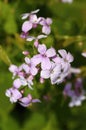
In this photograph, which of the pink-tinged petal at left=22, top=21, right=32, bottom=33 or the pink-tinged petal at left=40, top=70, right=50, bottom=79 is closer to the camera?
the pink-tinged petal at left=40, top=70, right=50, bottom=79

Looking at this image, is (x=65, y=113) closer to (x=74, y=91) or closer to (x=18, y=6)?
(x=74, y=91)

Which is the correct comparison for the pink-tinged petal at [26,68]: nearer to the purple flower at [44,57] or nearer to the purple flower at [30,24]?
the purple flower at [44,57]

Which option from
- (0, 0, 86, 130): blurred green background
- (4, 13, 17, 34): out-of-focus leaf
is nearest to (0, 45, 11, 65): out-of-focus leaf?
(0, 0, 86, 130): blurred green background

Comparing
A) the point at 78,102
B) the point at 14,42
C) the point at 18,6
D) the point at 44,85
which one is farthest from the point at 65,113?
the point at 18,6

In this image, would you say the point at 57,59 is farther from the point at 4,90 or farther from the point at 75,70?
the point at 75,70

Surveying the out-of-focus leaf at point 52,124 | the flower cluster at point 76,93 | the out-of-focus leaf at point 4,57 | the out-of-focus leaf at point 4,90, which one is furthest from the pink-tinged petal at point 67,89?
the out-of-focus leaf at point 4,57

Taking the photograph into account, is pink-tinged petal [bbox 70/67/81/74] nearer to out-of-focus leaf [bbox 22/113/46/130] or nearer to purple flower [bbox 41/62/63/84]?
out-of-focus leaf [bbox 22/113/46/130]
